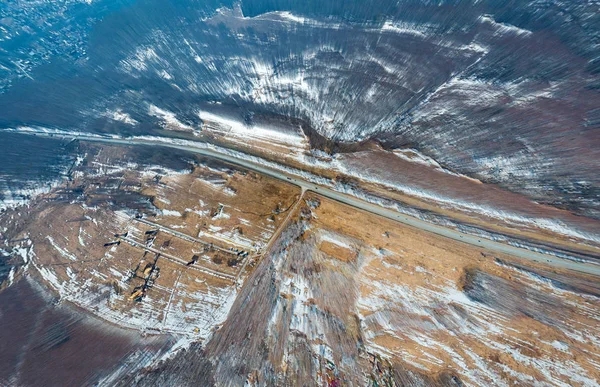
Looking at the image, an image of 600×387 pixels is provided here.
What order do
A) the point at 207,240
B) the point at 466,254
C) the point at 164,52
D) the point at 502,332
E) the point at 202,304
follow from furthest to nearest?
the point at 164,52 < the point at 207,240 < the point at 202,304 < the point at 466,254 < the point at 502,332

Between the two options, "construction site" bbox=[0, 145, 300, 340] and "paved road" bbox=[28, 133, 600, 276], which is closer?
"paved road" bbox=[28, 133, 600, 276]

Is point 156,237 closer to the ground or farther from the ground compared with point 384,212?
closer to the ground

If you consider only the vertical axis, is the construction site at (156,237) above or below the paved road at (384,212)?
below

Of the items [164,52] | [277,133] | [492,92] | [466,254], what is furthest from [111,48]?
[466,254]

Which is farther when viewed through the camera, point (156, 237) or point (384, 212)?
point (156, 237)

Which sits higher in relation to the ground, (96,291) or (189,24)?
(189,24)

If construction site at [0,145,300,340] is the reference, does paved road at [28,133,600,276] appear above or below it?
above

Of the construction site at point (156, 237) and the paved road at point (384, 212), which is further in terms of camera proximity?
the construction site at point (156, 237)

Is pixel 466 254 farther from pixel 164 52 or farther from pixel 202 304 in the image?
pixel 164 52
